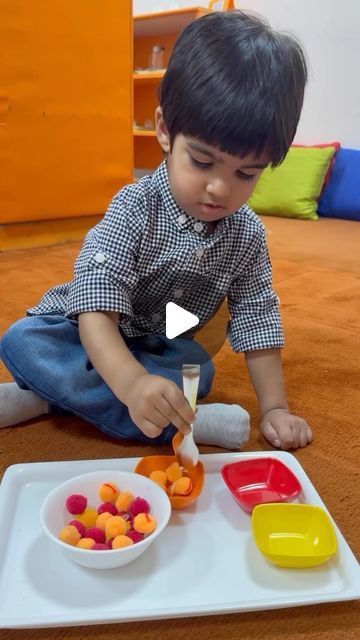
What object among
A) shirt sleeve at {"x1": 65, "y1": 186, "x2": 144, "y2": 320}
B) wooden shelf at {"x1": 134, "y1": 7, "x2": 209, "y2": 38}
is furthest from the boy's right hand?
wooden shelf at {"x1": 134, "y1": 7, "x2": 209, "y2": 38}

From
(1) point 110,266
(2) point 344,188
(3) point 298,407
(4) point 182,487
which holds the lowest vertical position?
(2) point 344,188

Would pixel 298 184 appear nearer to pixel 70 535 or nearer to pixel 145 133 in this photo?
pixel 145 133

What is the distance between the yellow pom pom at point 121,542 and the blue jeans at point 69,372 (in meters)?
0.21

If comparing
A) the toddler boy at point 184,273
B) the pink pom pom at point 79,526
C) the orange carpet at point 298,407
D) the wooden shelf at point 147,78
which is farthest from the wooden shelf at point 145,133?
the pink pom pom at point 79,526

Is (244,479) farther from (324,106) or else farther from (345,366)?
(324,106)

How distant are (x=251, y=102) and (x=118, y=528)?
37 centimetres

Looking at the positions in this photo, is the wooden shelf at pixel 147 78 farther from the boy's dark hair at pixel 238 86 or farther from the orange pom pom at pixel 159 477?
the orange pom pom at pixel 159 477

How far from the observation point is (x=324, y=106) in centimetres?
226

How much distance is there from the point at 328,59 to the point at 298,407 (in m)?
1.87

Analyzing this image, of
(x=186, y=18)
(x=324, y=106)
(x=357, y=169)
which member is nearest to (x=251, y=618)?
(x=357, y=169)

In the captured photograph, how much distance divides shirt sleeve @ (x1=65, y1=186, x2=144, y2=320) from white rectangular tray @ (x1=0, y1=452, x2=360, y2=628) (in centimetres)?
20

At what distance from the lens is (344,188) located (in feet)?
7.12

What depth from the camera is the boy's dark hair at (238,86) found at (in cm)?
50

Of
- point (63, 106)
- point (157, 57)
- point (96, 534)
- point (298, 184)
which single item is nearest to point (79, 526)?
point (96, 534)
